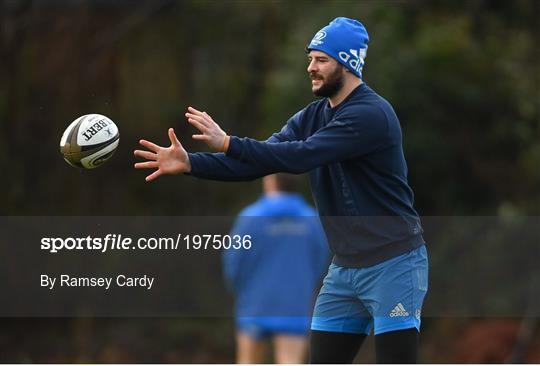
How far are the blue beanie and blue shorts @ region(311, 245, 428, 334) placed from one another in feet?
2.94

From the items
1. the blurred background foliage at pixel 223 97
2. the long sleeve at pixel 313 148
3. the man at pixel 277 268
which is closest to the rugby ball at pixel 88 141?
the long sleeve at pixel 313 148

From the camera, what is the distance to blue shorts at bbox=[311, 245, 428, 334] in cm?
520

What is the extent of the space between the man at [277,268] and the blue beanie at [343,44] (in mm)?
2108

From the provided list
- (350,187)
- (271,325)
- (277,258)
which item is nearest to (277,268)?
(277,258)

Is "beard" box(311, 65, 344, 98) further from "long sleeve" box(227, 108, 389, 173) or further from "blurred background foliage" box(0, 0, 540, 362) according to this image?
"blurred background foliage" box(0, 0, 540, 362)

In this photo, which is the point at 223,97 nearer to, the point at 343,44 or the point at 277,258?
the point at 277,258

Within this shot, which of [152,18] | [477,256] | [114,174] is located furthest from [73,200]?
[477,256]

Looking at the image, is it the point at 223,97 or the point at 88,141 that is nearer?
the point at 88,141

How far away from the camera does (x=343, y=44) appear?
17.7 ft

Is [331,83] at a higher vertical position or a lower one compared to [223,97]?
lower

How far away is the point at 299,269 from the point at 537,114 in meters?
5.82

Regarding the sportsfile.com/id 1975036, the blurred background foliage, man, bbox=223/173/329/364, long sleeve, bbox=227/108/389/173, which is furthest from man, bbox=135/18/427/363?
the blurred background foliage

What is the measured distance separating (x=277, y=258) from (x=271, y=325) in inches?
18.6

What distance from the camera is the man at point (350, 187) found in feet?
17.0
